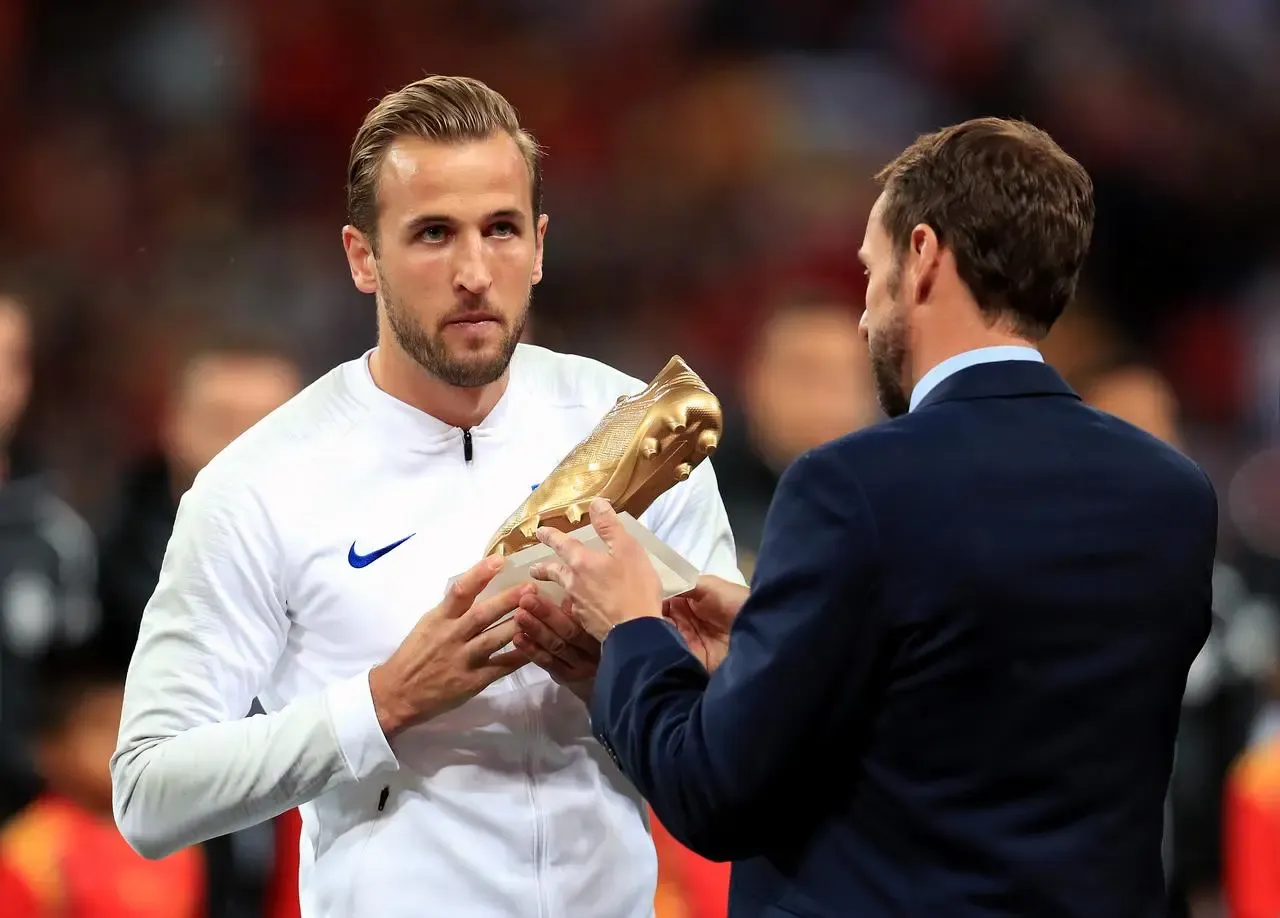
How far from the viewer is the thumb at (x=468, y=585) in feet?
5.10

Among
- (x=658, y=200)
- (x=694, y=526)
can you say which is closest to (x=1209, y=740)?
(x=658, y=200)

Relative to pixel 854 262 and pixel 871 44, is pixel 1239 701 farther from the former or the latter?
pixel 871 44

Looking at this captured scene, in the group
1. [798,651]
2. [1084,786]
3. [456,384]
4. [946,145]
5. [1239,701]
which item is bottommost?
[1239,701]

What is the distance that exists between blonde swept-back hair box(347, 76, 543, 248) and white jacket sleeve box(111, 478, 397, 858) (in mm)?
395

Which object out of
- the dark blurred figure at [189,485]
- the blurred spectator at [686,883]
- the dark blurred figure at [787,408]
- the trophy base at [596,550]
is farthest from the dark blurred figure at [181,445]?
the trophy base at [596,550]

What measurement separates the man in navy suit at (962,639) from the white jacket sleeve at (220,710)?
368 mm

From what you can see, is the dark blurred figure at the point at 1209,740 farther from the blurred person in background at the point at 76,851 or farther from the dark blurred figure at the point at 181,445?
the blurred person in background at the point at 76,851

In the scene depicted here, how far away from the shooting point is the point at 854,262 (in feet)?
15.2

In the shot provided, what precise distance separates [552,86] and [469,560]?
3252mm

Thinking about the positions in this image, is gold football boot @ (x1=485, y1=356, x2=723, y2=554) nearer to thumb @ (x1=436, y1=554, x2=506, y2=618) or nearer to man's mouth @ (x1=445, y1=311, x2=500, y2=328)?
thumb @ (x1=436, y1=554, x2=506, y2=618)

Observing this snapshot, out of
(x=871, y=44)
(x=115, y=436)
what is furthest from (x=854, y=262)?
(x=115, y=436)

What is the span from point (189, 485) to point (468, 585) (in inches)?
102

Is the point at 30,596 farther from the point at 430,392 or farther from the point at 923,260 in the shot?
the point at 923,260

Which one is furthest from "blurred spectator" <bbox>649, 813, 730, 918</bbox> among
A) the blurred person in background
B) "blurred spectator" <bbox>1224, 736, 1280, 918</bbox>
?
"blurred spectator" <bbox>1224, 736, 1280, 918</bbox>
